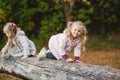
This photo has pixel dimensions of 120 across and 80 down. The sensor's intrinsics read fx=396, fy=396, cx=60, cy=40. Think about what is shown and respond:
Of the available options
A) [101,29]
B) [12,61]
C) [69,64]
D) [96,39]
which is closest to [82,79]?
[69,64]

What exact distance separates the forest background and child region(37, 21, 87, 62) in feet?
12.2

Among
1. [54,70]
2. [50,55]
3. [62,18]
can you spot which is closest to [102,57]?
[62,18]

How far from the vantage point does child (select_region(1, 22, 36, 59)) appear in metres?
7.50

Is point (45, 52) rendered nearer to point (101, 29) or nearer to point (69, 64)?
point (69, 64)

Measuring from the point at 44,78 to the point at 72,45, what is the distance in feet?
3.23

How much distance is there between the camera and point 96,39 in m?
14.8

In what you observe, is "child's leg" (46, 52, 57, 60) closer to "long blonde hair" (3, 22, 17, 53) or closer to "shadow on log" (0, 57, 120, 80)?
"shadow on log" (0, 57, 120, 80)

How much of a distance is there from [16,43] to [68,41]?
1137 millimetres

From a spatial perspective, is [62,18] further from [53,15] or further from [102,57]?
[102,57]

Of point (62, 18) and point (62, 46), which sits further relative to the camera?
point (62, 18)

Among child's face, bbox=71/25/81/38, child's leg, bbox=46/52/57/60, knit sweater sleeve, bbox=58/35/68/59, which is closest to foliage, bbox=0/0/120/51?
child's leg, bbox=46/52/57/60

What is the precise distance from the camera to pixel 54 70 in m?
6.55

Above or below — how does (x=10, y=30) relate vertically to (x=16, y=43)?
above

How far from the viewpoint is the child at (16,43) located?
750cm
